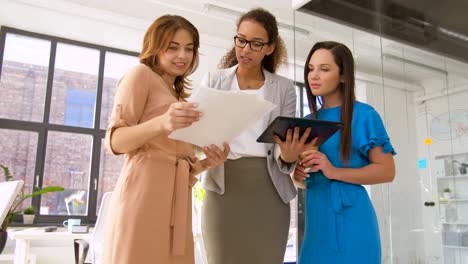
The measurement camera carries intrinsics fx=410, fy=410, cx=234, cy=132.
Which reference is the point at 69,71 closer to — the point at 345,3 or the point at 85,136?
the point at 85,136

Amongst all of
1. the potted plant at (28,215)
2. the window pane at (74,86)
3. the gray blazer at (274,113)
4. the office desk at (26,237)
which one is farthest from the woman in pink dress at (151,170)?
the window pane at (74,86)

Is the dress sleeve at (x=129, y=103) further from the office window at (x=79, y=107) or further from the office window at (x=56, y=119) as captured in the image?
the office window at (x=79, y=107)

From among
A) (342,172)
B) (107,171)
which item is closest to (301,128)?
(342,172)

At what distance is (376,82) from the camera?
133 inches

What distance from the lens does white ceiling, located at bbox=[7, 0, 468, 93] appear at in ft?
10.7

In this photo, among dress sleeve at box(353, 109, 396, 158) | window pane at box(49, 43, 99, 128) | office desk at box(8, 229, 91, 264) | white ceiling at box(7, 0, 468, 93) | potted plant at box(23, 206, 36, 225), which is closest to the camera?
dress sleeve at box(353, 109, 396, 158)

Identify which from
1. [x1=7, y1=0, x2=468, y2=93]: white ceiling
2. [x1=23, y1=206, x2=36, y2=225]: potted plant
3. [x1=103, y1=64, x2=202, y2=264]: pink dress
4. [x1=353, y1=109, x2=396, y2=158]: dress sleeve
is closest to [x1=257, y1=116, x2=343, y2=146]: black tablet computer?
[x1=353, y1=109, x2=396, y2=158]: dress sleeve

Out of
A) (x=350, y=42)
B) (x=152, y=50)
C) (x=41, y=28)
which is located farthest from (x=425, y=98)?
(x=41, y=28)

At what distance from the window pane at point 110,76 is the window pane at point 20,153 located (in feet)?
2.95

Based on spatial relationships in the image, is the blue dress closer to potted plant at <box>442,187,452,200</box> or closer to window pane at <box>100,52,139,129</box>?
potted plant at <box>442,187,452,200</box>

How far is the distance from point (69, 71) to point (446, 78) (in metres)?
4.61

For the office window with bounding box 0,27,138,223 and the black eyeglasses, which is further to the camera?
the office window with bounding box 0,27,138,223

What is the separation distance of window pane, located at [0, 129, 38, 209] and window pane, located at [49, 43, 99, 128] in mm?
386

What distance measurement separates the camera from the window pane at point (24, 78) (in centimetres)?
515
